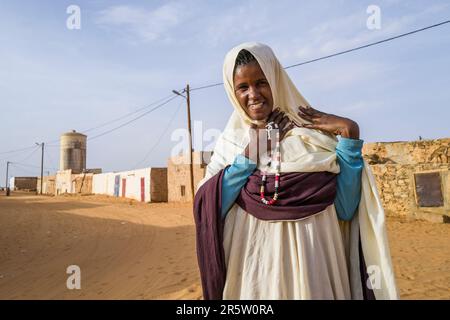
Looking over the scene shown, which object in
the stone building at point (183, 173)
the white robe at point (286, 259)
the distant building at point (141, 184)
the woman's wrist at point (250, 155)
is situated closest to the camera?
the white robe at point (286, 259)

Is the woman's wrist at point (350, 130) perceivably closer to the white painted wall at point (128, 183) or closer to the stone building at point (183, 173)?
the stone building at point (183, 173)

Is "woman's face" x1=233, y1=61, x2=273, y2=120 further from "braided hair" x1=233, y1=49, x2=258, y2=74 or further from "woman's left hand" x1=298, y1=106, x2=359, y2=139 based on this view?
"woman's left hand" x1=298, y1=106, x2=359, y2=139

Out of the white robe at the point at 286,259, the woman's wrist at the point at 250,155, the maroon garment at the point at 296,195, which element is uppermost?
the woman's wrist at the point at 250,155

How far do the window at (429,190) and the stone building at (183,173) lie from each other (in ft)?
35.5

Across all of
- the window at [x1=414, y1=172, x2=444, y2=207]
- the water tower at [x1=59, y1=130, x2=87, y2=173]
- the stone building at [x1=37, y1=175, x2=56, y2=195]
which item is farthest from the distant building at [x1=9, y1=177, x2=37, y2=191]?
the window at [x1=414, y1=172, x2=444, y2=207]

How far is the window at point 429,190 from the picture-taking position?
10.2 meters

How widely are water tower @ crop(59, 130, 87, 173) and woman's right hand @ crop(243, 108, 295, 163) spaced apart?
4104cm

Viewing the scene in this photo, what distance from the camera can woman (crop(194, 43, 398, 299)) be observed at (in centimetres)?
116

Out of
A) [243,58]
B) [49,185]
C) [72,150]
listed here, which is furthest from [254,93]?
[49,185]

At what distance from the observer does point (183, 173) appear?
62.7ft

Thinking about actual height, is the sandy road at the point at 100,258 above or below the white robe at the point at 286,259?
below

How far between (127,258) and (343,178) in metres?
6.44

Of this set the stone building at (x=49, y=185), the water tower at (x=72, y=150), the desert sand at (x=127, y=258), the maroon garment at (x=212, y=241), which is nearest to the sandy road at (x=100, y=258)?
the desert sand at (x=127, y=258)
